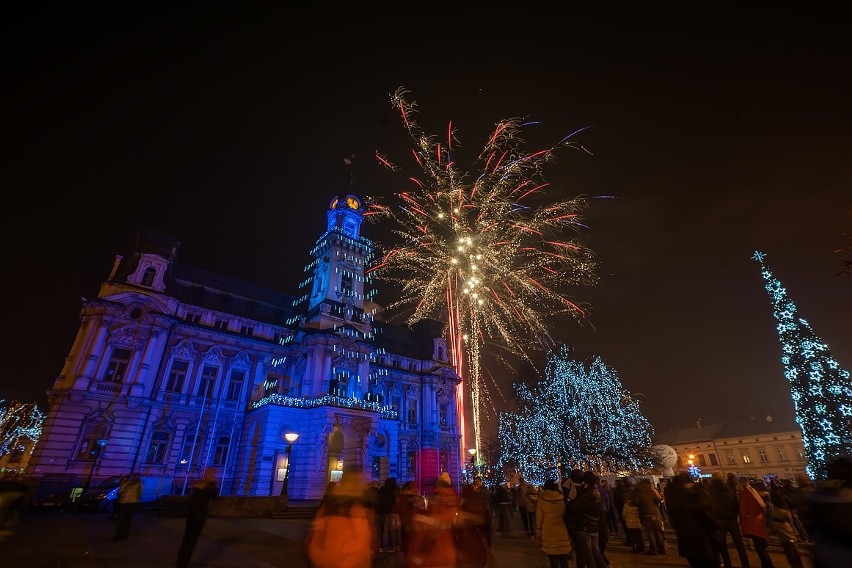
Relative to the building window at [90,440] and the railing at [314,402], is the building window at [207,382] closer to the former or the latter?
the railing at [314,402]

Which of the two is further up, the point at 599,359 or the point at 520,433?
the point at 599,359

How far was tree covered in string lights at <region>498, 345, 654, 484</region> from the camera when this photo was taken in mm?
31938

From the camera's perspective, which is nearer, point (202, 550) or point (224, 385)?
point (202, 550)

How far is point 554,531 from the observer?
251 inches

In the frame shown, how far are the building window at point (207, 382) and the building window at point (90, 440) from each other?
225 inches

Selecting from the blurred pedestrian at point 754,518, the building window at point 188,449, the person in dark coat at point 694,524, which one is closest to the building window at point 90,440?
the building window at point 188,449

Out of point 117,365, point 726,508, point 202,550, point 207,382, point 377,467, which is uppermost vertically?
point 117,365

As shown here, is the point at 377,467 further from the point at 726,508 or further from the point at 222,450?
the point at 726,508

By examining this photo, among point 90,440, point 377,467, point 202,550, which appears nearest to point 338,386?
point 377,467

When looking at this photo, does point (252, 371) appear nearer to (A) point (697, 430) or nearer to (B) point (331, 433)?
(B) point (331, 433)

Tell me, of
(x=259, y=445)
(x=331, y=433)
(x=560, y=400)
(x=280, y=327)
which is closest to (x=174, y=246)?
(x=280, y=327)

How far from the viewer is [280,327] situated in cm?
3381

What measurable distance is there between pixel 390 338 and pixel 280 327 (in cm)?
1267

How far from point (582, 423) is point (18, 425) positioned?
8409cm
